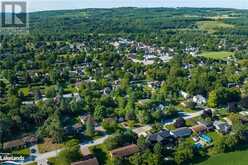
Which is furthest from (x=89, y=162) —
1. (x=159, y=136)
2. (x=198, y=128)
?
(x=198, y=128)

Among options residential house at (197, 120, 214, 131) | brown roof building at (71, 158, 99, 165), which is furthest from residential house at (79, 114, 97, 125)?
residential house at (197, 120, 214, 131)

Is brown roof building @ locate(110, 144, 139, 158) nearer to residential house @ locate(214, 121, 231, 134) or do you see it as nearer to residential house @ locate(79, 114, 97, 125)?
residential house @ locate(79, 114, 97, 125)

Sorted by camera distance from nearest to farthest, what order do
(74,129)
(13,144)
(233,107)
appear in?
(13,144) → (74,129) → (233,107)

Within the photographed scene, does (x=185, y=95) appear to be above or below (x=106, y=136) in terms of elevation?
above

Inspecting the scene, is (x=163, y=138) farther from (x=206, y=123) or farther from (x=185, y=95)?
(x=185, y=95)

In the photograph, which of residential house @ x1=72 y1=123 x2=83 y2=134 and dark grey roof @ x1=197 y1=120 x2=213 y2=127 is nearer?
residential house @ x1=72 y1=123 x2=83 y2=134

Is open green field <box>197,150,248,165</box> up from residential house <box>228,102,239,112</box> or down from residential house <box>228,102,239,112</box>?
down
